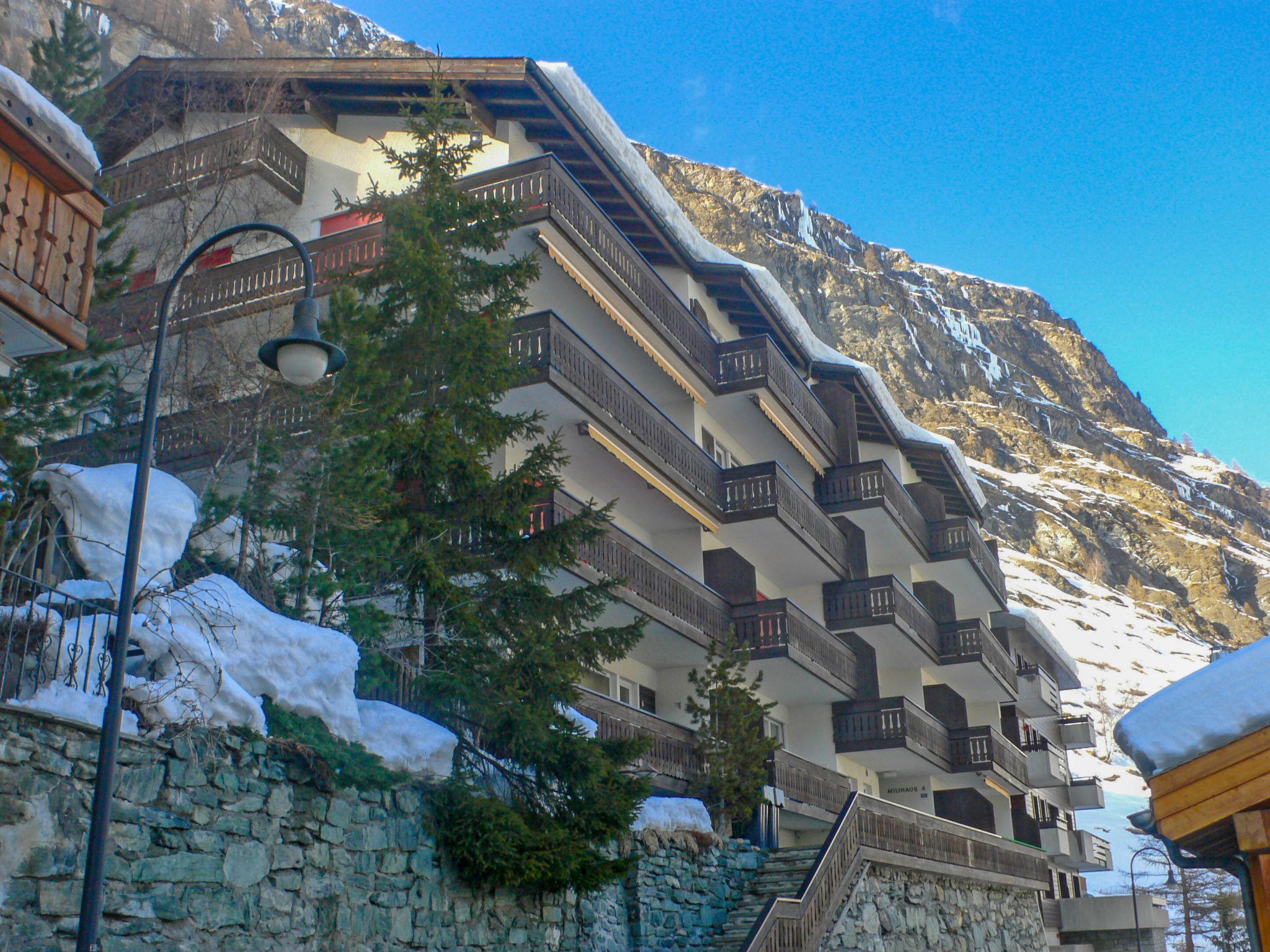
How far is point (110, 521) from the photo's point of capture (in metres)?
10.2

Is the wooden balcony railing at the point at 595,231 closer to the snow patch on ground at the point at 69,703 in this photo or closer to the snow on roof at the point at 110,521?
the snow on roof at the point at 110,521

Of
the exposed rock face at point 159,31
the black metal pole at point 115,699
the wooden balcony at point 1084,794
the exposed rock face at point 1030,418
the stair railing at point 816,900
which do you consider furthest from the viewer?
the exposed rock face at point 1030,418

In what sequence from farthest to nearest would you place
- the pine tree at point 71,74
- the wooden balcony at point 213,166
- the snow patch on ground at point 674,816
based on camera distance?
the wooden balcony at point 213,166, the snow patch on ground at point 674,816, the pine tree at point 71,74

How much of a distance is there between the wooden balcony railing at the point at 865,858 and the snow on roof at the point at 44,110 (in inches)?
431

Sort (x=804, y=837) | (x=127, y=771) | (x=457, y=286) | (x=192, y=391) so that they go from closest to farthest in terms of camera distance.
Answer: (x=127, y=771), (x=457, y=286), (x=192, y=391), (x=804, y=837)

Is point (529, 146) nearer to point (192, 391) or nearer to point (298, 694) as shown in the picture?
point (192, 391)

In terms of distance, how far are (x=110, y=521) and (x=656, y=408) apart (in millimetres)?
11960

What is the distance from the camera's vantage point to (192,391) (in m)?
16.2

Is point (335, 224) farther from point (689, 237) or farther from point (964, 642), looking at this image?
point (964, 642)

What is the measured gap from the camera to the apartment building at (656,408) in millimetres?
19109

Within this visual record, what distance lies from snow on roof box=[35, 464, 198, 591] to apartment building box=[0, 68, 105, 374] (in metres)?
1.87

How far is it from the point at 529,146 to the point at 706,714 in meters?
10.3

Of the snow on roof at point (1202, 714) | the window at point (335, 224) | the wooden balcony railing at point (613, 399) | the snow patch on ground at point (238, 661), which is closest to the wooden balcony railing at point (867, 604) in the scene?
the wooden balcony railing at point (613, 399)

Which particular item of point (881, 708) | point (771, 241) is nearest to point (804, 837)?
point (881, 708)
